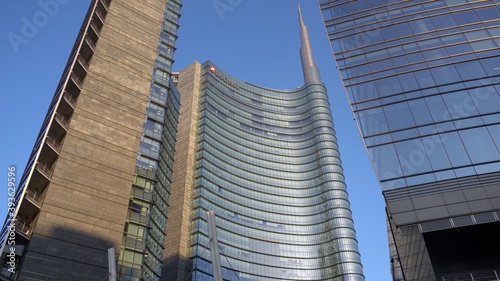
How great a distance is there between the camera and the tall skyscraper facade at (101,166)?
4097 cm

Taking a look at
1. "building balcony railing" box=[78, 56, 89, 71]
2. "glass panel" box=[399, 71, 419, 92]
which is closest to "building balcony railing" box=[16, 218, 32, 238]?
"building balcony railing" box=[78, 56, 89, 71]

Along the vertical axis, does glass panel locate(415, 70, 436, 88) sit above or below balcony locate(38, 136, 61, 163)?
above

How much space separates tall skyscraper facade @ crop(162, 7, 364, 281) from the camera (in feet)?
349

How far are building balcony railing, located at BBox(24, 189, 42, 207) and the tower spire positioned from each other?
13207cm

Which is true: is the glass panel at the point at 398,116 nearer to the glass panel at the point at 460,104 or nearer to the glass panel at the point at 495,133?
the glass panel at the point at 460,104

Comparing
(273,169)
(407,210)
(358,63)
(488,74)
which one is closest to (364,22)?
(358,63)

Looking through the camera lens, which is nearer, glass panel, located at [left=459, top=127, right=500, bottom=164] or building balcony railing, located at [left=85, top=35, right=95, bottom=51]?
glass panel, located at [left=459, top=127, right=500, bottom=164]

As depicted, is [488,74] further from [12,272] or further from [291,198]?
[291,198]

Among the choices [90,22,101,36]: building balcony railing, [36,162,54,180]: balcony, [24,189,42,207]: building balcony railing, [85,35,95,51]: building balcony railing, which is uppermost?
[90,22,101,36]: building balcony railing

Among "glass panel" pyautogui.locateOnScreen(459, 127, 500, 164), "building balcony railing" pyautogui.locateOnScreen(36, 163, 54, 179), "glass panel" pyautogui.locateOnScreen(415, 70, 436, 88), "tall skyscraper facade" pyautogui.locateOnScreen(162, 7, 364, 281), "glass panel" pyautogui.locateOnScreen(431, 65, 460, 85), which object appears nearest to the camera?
"glass panel" pyautogui.locateOnScreen(459, 127, 500, 164)

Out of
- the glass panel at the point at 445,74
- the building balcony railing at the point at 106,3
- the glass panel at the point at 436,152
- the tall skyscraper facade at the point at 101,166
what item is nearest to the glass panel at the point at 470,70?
the glass panel at the point at 445,74

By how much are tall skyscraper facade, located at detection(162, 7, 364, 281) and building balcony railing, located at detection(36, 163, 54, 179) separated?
50.8 m

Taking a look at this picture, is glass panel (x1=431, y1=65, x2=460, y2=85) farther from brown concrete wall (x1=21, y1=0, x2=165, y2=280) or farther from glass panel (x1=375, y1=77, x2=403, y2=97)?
brown concrete wall (x1=21, y1=0, x2=165, y2=280)

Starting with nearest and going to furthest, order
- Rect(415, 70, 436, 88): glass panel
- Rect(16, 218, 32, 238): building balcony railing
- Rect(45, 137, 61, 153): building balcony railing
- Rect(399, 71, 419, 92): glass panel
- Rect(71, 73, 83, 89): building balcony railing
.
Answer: Rect(16, 218, 32, 238): building balcony railing, Rect(415, 70, 436, 88): glass panel, Rect(399, 71, 419, 92): glass panel, Rect(45, 137, 61, 153): building balcony railing, Rect(71, 73, 83, 89): building balcony railing
